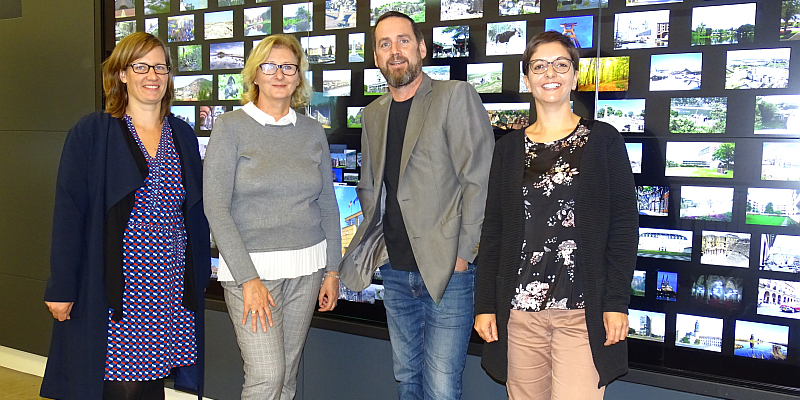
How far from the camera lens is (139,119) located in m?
2.43

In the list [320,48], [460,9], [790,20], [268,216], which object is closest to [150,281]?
[268,216]

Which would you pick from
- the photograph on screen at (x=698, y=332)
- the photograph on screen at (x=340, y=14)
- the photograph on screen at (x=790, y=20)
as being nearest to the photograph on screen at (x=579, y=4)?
the photograph on screen at (x=790, y=20)

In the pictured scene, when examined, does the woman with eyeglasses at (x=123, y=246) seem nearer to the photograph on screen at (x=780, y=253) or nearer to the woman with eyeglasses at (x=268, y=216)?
the woman with eyeglasses at (x=268, y=216)

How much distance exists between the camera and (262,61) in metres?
2.40

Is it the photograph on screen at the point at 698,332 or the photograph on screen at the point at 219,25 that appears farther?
the photograph on screen at the point at 219,25

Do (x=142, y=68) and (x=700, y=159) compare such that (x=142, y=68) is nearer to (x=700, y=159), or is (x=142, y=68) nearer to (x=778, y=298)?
(x=700, y=159)

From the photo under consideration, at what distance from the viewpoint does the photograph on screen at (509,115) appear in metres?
2.74

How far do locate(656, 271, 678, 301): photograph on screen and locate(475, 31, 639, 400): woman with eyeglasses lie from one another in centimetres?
70

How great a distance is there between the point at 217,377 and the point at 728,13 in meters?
3.17

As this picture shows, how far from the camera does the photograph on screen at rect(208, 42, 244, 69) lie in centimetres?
351

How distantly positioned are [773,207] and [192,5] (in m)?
3.17

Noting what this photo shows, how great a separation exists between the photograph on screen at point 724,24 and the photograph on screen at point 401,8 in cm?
111

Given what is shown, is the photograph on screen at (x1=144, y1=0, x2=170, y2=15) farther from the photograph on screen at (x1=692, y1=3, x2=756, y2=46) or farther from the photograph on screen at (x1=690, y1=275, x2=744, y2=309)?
the photograph on screen at (x1=690, y1=275, x2=744, y2=309)

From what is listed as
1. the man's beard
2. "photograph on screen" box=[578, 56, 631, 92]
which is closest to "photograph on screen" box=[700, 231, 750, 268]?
"photograph on screen" box=[578, 56, 631, 92]
